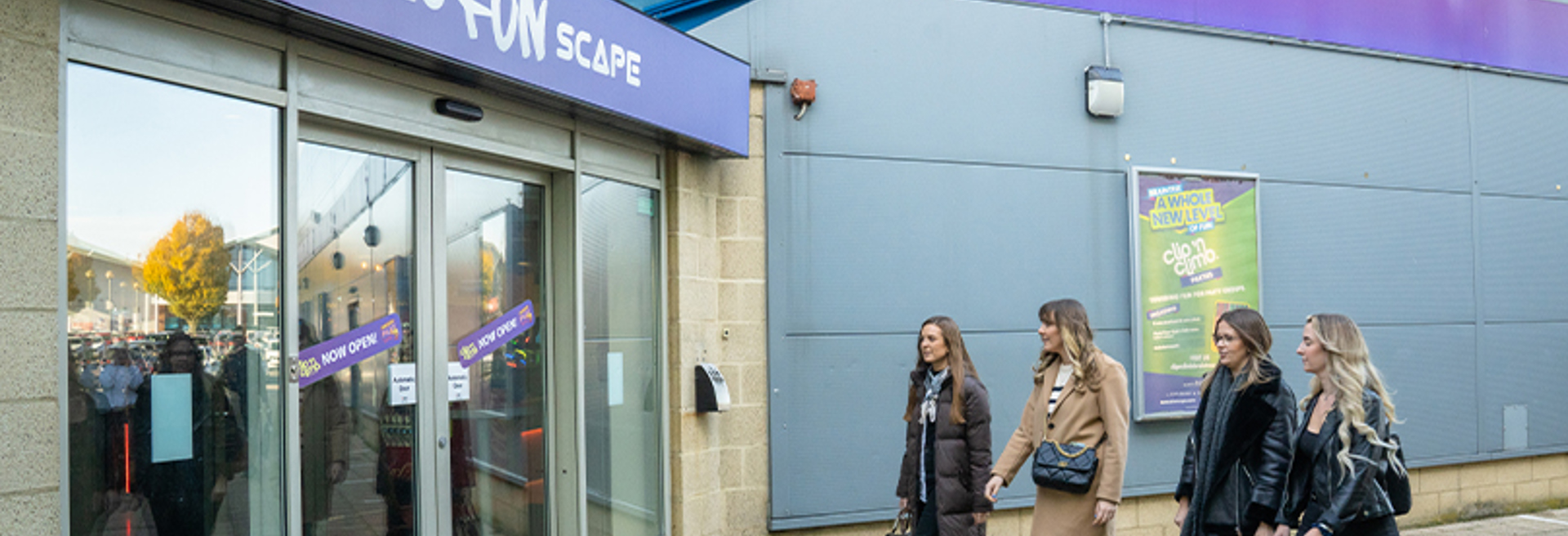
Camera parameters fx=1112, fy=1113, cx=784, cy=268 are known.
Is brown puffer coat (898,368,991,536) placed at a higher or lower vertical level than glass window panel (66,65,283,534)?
lower

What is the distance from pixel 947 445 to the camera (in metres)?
5.29

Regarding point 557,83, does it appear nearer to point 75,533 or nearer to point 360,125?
point 360,125

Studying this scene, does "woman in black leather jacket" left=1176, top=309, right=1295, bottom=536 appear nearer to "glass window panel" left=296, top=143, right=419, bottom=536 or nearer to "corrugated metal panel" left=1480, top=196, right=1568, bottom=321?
"glass window panel" left=296, top=143, right=419, bottom=536

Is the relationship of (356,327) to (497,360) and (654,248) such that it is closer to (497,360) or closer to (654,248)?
(497,360)

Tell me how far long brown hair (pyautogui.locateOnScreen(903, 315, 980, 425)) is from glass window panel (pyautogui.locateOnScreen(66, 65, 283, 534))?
2932mm

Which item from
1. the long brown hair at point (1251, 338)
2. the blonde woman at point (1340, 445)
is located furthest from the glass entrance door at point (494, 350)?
the blonde woman at point (1340, 445)

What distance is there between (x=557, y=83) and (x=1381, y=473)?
3604 mm

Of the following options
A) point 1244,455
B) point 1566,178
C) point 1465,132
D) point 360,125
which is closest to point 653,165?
point 360,125

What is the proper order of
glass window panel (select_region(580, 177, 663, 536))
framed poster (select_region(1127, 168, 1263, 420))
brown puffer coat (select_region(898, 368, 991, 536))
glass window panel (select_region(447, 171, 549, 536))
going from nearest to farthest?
glass window panel (select_region(447, 171, 549, 536)) < brown puffer coat (select_region(898, 368, 991, 536)) < glass window panel (select_region(580, 177, 663, 536)) < framed poster (select_region(1127, 168, 1263, 420))

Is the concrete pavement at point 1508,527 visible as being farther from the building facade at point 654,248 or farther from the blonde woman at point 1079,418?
the blonde woman at point 1079,418

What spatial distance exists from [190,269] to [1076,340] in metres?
3.51

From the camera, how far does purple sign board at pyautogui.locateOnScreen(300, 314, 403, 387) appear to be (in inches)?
168

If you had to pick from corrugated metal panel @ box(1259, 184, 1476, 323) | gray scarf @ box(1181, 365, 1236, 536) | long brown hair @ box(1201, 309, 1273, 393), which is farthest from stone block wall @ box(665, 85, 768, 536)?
corrugated metal panel @ box(1259, 184, 1476, 323)

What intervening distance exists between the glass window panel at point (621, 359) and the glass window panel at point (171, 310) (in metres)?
1.96
